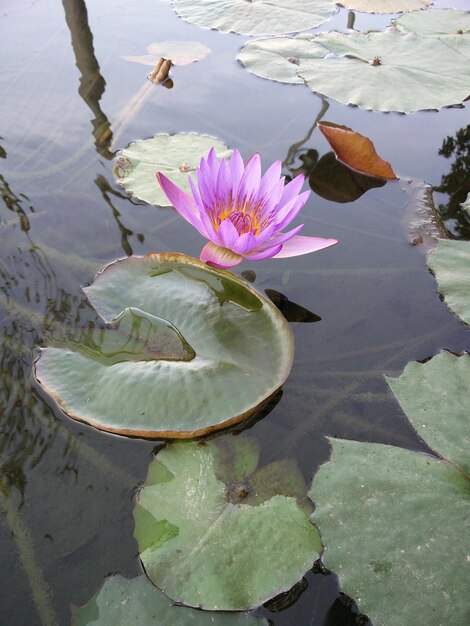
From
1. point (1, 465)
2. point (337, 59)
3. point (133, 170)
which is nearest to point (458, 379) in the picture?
point (1, 465)

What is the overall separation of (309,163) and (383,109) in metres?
0.47

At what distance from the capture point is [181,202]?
1.49 metres

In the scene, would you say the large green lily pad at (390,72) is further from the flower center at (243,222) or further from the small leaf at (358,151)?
the flower center at (243,222)

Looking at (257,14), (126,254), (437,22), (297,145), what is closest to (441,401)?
(126,254)

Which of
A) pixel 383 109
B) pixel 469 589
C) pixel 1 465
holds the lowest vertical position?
pixel 1 465

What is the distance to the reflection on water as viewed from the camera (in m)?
1.85

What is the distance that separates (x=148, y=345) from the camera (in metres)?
1.39

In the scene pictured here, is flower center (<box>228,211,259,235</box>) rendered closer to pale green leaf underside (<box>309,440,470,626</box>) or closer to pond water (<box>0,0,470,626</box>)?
pond water (<box>0,0,470,626</box>)

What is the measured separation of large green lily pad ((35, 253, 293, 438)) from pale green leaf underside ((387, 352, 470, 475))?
12.0 inches

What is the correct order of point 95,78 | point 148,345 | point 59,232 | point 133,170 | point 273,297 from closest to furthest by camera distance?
point 148,345 < point 273,297 < point 59,232 < point 133,170 < point 95,78

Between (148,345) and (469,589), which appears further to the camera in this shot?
(148,345)

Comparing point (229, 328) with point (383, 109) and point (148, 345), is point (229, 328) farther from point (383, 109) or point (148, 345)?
point (383, 109)

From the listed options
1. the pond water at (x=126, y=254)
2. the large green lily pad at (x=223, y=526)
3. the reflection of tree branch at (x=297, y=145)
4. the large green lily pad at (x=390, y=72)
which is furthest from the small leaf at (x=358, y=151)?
the large green lily pad at (x=223, y=526)

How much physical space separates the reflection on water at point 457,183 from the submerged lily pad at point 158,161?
0.85 m
